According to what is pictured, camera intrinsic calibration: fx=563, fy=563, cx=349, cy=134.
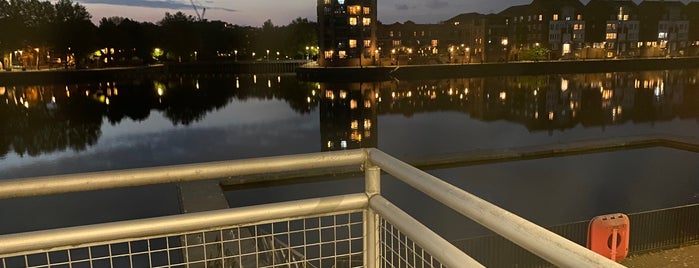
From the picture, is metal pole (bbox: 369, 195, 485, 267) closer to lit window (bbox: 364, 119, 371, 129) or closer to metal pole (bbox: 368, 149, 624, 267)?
metal pole (bbox: 368, 149, 624, 267)

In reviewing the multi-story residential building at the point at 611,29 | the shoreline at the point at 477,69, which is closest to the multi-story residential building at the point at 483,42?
the shoreline at the point at 477,69

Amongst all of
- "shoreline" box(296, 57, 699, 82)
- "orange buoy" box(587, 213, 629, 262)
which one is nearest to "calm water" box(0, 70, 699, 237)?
"shoreline" box(296, 57, 699, 82)

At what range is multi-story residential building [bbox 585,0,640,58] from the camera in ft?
453

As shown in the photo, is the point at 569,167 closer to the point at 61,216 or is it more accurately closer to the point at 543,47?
the point at 61,216

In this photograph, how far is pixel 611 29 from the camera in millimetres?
138000

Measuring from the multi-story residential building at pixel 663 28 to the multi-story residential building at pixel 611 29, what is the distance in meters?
3.26

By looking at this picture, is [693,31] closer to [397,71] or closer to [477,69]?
[477,69]

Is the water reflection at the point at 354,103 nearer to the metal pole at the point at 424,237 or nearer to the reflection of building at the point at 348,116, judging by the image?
the reflection of building at the point at 348,116

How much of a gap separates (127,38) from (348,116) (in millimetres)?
83666

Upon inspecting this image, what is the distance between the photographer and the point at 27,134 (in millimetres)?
50156

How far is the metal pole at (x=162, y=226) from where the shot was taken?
2.56m

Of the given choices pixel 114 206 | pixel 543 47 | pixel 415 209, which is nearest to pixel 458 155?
pixel 415 209

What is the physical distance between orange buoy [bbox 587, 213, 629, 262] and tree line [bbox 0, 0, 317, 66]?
366 ft

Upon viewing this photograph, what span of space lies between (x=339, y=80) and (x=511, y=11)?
255ft
